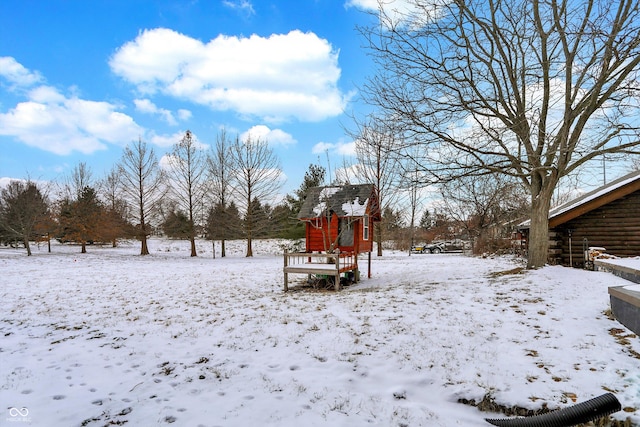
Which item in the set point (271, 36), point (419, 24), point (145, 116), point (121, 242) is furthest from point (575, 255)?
point (121, 242)

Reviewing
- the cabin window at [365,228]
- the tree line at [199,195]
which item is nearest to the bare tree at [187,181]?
the tree line at [199,195]

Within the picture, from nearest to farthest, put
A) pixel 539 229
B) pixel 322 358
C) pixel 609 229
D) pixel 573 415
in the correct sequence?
pixel 573 415, pixel 322 358, pixel 539 229, pixel 609 229

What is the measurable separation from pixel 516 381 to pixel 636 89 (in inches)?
291

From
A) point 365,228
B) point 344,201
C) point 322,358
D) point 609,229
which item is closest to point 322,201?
point 344,201

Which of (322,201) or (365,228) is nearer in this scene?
(322,201)

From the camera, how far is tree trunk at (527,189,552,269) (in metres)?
9.45

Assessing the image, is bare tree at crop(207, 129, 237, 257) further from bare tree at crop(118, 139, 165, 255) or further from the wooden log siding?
the wooden log siding

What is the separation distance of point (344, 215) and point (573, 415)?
13.3 m

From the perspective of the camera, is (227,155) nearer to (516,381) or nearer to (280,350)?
(280,350)

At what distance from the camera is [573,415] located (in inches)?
112

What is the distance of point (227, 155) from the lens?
26141 millimetres

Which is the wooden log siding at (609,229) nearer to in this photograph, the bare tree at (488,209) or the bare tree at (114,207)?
the bare tree at (488,209)

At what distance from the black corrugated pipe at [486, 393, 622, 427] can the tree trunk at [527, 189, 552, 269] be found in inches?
298

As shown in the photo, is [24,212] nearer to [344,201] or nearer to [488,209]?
[344,201]
